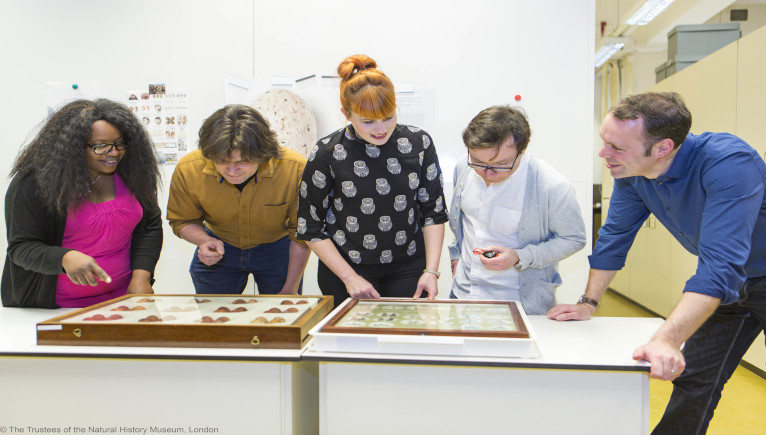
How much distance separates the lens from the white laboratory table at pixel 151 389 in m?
1.15

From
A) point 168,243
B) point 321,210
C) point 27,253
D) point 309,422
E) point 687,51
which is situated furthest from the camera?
point 687,51

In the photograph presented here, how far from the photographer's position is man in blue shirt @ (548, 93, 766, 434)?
115 cm

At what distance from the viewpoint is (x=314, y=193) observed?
1.64 m

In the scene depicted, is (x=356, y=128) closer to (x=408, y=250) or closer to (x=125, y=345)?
(x=408, y=250)

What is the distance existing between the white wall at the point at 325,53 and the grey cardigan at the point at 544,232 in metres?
1.07

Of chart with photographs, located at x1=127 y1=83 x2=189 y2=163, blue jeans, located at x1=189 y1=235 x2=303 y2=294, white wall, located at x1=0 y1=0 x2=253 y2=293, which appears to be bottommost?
blue jeans, located at x1=189 y1=235 x2=303 y2=294

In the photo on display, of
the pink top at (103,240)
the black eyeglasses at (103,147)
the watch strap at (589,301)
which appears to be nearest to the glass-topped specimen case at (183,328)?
the pink top at (103,240)

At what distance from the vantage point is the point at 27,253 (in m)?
1.50

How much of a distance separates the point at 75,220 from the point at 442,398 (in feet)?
4.12

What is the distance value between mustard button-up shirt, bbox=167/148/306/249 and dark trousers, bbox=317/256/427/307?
10.6 inches

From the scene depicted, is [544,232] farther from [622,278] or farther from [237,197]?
[622,278]

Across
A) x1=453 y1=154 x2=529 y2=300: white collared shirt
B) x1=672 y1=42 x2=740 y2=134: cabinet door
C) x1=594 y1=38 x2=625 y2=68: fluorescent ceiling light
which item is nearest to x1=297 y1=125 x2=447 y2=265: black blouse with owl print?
x1=453 y1=154 x2=529 y2=300: white collared shirt

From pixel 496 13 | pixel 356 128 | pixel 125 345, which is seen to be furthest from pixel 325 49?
pixel 125 345

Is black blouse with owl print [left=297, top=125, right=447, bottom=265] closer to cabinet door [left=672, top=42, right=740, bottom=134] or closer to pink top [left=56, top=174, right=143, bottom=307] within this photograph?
pink top [left=56, top=174, right=143, bottom=307]
